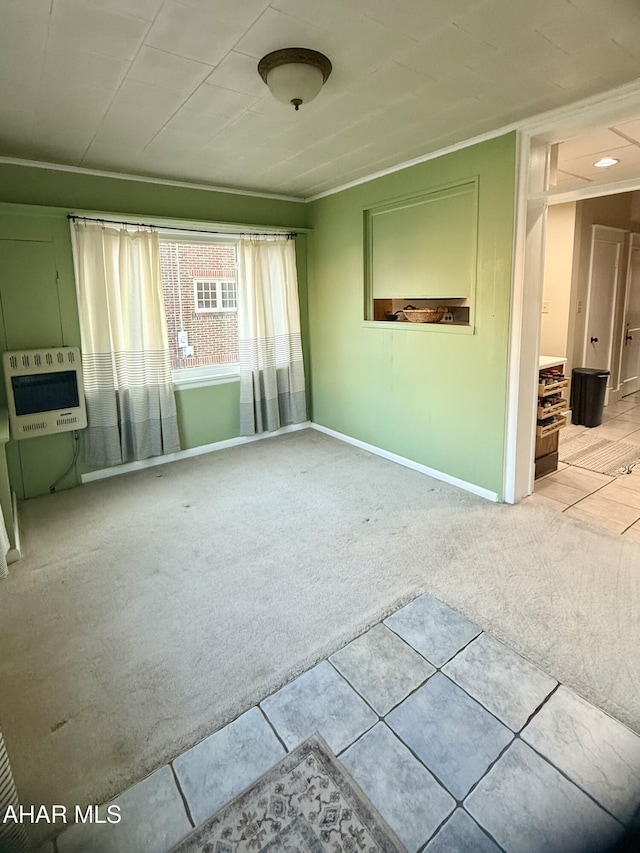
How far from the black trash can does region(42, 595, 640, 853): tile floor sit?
3.96 meters

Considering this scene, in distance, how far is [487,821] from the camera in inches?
55.2

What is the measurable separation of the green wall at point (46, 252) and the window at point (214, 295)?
577 millimetres

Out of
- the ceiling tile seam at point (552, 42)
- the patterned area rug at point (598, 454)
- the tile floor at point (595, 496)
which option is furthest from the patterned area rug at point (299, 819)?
the patterned area rug at point (598, 454)

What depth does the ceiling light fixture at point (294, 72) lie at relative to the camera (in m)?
2.04

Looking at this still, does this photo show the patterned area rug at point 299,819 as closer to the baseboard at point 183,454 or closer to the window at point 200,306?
the baseboard at point 183,454

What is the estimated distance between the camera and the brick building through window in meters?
4.41

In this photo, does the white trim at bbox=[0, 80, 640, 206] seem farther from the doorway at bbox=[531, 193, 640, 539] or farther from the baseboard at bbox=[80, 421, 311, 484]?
the baseboard at bbox=[80, 421, 311, 484]

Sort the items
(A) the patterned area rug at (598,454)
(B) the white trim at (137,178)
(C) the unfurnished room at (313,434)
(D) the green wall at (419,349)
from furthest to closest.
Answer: (A) the patterned area rug at (598,454)
(B) the white trim at (137,178)
(D) the green wall at (419,349)
(C) the unfurnished room at (313,434)

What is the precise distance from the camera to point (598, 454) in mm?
4402

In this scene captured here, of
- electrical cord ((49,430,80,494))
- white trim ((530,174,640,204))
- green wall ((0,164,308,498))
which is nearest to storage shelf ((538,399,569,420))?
white trim ((530,174,640,204))

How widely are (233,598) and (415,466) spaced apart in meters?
2.19

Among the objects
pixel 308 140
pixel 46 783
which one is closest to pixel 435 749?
pixel 46 783

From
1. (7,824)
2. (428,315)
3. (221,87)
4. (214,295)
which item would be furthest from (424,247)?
(7,824)

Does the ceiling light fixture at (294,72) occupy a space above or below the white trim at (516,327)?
above
